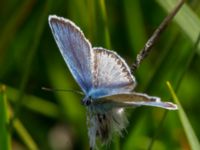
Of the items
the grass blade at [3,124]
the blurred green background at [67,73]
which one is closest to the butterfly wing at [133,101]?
the grass blade at [3,124]

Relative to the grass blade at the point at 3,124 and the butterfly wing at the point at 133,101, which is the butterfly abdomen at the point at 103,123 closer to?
the butterfly wing at the point at 133,101

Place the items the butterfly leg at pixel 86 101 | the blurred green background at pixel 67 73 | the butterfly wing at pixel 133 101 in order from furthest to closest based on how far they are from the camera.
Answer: the blurred green background at pixel 67 73
the butterfly leg at pixel 86 101
the butterfly wing at pixel 133 101

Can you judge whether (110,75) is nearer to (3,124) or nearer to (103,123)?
(103,123)

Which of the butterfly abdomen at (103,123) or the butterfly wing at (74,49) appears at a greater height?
the butterfly wing at (74,49)

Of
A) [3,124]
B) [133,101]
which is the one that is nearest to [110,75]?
[133,101]

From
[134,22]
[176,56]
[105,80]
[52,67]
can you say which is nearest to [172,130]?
[176,56]

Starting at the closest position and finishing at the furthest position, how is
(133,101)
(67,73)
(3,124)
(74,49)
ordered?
(133,101) → (74,49) → (3,124) → (67,73)
